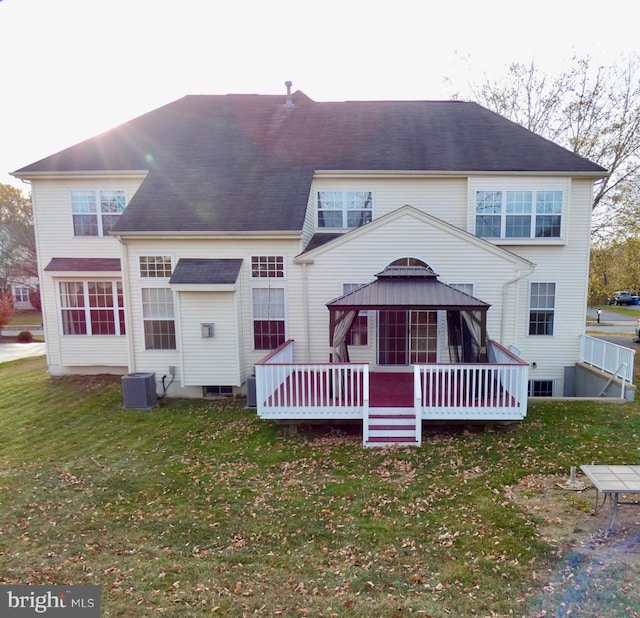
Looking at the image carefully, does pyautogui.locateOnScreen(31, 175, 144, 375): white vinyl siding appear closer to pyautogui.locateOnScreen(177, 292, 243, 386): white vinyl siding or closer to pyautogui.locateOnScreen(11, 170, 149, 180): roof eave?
pyautogui.locateOnScreen(11, 170, 149, 180): roof eave

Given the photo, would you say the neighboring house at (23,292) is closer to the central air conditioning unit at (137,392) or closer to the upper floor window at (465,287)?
the central air conditioning unit at (137,392)

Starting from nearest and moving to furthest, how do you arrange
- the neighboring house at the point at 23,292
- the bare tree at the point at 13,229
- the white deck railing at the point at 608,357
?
1. the white deck railing at the point at 608,357
2. the bare tree at the point at 13,229
3. the neighboring house at the point at 23,292

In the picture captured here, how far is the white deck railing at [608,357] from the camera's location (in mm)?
9859

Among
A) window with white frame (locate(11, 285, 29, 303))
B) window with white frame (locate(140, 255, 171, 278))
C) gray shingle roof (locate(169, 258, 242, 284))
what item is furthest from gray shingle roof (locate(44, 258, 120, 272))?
window with white frame (locate(11, 285, 29, 303))

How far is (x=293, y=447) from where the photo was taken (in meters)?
7.96

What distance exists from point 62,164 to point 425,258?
11.3 m

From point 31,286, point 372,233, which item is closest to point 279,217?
point 372,233

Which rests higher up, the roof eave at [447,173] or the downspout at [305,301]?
the roof eave at [447,173]

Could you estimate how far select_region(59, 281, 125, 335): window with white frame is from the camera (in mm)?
12297

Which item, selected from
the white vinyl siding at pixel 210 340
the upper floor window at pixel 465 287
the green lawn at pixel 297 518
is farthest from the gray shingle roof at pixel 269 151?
the green lawn at pixel 297 518

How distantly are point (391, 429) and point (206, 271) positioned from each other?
6241 millimetres

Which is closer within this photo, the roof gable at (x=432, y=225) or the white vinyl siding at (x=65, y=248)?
the roof gable at (x=432, y=225)

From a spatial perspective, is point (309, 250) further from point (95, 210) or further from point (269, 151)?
point (95, 210)

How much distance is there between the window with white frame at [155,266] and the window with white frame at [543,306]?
1063 centimetres
